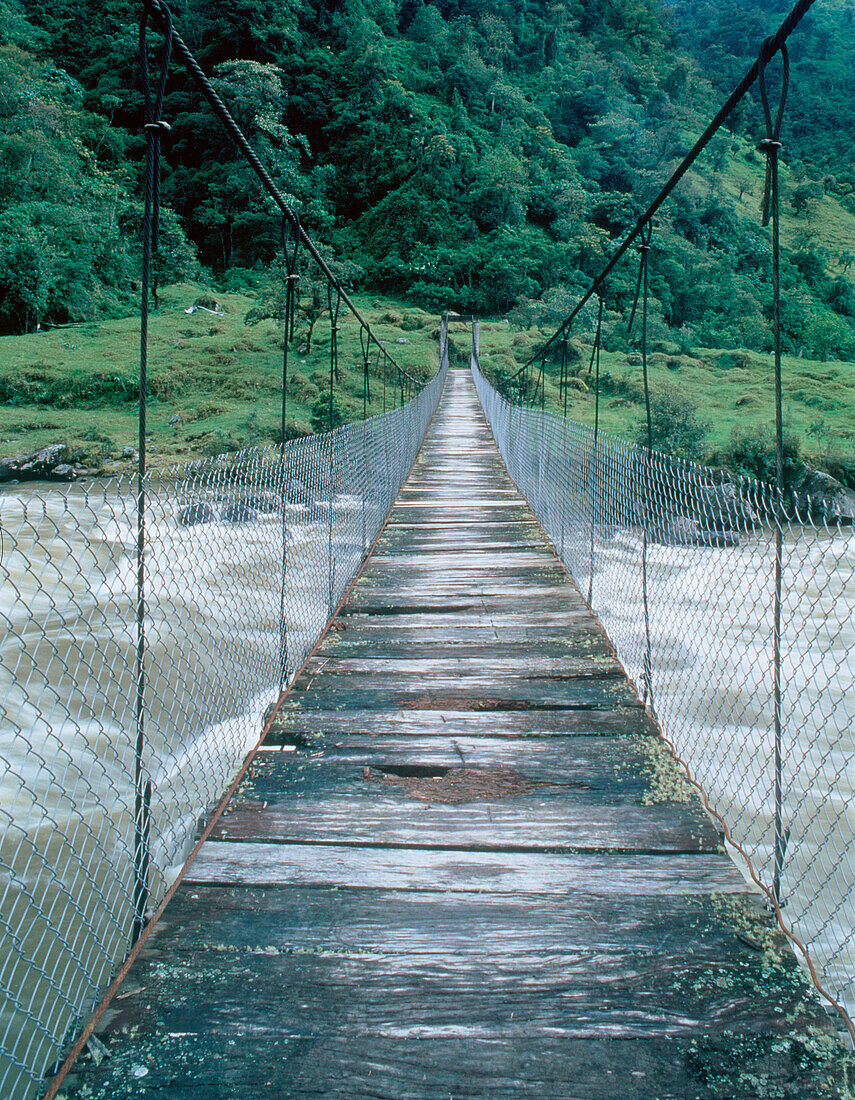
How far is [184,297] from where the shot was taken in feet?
76.4

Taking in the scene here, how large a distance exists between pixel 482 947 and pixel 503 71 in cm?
6264

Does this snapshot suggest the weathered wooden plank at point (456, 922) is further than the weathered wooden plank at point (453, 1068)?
Yes

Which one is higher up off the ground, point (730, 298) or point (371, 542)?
point (730, 298)

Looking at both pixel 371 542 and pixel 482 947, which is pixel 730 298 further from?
pixel 482 947

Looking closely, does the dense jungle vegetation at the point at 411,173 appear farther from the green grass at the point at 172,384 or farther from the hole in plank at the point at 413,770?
the hole in plank at the point at 413,770

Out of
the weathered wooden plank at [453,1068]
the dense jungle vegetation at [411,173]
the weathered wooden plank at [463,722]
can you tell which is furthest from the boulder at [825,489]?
the dense jungle vegetation at [411,173]

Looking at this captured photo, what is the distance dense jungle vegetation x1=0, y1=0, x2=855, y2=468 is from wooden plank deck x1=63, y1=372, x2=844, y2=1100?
18.8 metres

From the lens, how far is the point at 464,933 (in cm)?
133

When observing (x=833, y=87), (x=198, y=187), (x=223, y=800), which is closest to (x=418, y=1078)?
(x=223, y=800)

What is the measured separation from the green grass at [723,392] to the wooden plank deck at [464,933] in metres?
9.99

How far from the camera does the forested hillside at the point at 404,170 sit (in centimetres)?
2184

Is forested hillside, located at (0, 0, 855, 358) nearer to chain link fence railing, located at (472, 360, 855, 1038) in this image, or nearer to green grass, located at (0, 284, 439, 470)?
green grass, located at (0, 284, 439, 470)

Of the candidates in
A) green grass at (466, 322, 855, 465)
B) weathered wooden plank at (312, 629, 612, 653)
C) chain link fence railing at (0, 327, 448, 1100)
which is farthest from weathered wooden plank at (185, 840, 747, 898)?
green grass at (466, 322, 855, 465)

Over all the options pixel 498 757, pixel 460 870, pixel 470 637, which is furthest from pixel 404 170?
pixel 460 870
